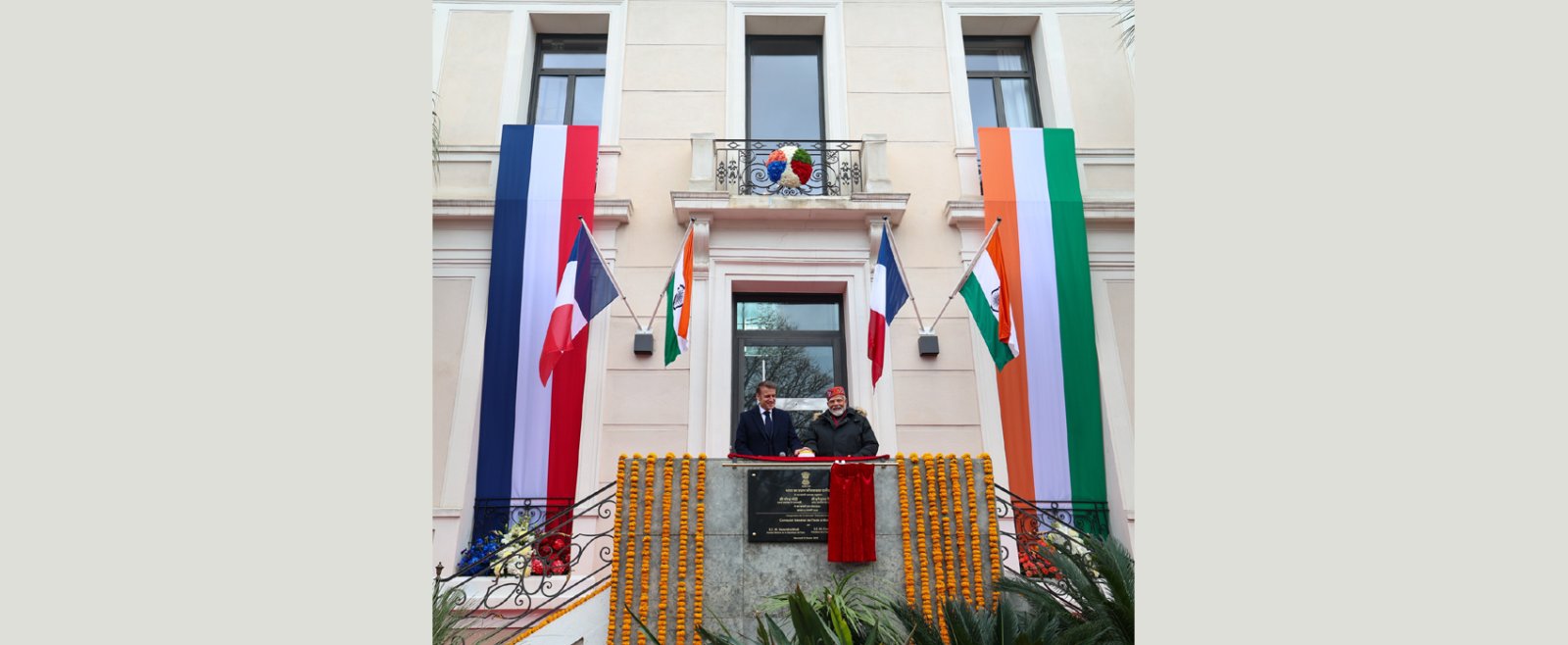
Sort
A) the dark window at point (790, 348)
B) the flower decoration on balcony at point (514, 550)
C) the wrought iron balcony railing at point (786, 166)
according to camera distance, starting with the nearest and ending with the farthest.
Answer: the flower decoration on balcony at point (514, 550)
the dark window at point (790, 348)
the wrought iron balcony railing at point (786, 166)

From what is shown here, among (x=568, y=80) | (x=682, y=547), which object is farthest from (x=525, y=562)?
(x=568, y=80)

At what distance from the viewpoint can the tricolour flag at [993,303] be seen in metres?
10.1

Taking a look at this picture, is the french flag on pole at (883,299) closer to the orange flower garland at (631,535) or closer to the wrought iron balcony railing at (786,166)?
the wrought iron balcony railing at (786,166)

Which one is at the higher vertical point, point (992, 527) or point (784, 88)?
point (784, 88)

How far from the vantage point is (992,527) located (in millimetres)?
8133

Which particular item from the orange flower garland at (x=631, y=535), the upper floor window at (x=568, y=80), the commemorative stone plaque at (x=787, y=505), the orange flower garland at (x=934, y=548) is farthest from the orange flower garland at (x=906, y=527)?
the upper floor window at (x=568, y=80)

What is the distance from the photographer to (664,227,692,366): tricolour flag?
401 inches

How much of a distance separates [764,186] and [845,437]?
4.80 m

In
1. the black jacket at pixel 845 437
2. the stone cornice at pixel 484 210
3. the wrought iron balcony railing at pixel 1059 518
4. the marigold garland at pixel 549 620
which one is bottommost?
the marigold garland at pixel 549 620

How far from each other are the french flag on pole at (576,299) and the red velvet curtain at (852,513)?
3731mm

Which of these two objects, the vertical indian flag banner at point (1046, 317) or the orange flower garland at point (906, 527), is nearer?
the orange flower garland at point (906, 527)

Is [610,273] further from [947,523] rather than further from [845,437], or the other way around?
[947,523]

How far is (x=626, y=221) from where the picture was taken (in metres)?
12.1

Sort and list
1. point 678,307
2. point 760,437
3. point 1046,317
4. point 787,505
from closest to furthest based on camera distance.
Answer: point 787,505 → point 760,437 → point 678,307 → point 1046,317
